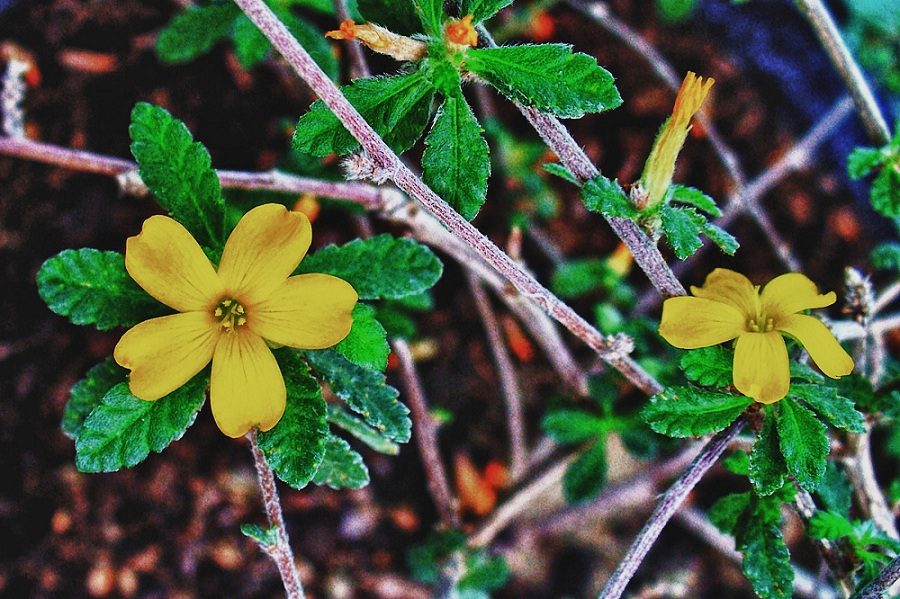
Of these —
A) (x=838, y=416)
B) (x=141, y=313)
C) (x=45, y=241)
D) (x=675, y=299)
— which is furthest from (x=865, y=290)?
(x=45, y=241)

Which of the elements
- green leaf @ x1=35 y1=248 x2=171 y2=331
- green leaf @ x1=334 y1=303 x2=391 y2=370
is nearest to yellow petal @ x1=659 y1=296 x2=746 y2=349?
green leaf @ x1=334 y1=303 x2=391 y2=370

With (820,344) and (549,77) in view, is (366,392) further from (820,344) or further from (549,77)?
(820,344)

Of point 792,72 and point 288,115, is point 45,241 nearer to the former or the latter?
point 288,115

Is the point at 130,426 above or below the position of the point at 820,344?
below

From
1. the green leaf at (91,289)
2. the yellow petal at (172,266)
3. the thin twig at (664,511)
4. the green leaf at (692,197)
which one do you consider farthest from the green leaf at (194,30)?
the thin twig at (664,511)

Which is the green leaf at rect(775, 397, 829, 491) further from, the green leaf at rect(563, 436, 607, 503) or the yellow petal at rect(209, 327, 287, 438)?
the yellow petal at rect(209, 327, 287, 438)

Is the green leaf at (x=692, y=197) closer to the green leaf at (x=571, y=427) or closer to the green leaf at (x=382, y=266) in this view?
the green leaf at (x=382, y=266)

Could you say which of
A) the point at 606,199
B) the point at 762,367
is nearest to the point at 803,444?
the point at 762,367
